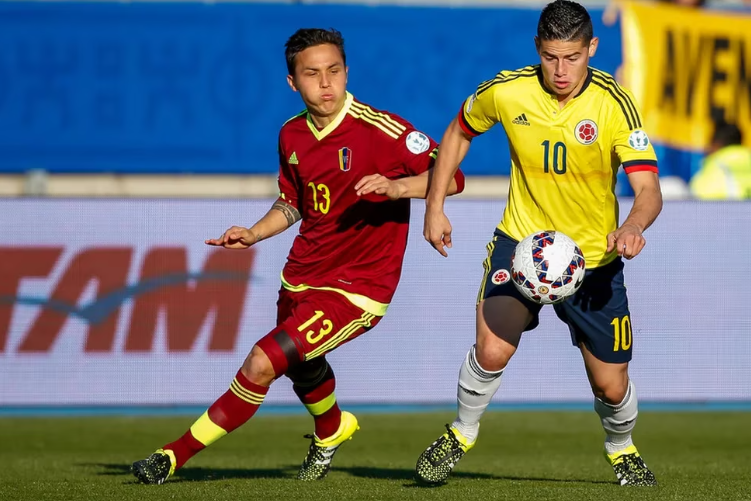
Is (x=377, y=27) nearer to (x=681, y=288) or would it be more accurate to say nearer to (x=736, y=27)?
(x=736, y=27)

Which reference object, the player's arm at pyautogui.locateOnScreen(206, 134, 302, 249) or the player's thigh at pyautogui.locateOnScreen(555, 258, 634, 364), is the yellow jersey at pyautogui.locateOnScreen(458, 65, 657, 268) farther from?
the player's arm at pyautogui.locateOnScreen(206, 134, 302, 249)

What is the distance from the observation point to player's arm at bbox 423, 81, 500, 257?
581 centimetres

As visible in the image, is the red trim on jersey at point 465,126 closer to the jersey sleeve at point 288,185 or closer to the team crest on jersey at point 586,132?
the team crest on jersey at point 586,132

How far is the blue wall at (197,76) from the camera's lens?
15.5 metres

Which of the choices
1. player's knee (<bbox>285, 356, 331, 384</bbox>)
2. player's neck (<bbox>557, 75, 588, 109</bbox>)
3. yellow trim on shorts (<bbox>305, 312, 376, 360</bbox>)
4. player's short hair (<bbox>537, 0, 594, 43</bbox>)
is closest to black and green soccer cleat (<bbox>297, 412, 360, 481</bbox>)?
player's knee (<bbox>285, 356, 331, 384</bbox>)

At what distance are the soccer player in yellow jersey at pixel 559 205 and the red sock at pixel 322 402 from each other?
0.84 meters

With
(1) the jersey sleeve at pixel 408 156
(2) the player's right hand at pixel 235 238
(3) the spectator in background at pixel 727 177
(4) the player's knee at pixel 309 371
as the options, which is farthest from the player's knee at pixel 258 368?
(3) the spectator in background at pixel 727 177

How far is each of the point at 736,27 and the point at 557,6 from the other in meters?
11.7

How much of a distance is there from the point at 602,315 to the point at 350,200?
1.35m

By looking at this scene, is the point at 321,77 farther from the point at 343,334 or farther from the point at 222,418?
the point at 222,418

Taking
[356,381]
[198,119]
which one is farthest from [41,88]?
[356,381]

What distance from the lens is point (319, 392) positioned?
6.54 m

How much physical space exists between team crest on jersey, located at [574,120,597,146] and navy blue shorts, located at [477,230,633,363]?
23.9 inches

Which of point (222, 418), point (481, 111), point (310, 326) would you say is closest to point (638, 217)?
point (481, 111)
